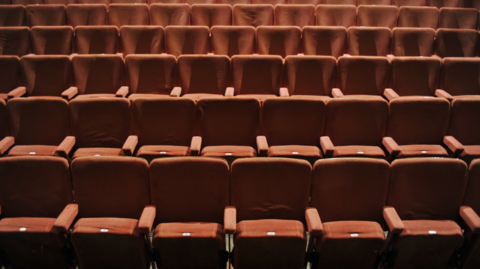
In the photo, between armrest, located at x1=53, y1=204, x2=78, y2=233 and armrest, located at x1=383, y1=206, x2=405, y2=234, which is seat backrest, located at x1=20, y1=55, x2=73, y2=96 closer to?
armrest, located at x1=53, y1=204, x2=78, y2=233

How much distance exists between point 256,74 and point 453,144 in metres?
0.31

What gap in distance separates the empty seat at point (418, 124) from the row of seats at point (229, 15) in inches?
13.4

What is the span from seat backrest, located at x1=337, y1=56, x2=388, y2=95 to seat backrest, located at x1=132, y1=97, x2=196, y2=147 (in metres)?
0.27

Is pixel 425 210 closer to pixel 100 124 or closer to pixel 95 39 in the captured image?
pixel 100 124

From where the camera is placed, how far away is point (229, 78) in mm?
641

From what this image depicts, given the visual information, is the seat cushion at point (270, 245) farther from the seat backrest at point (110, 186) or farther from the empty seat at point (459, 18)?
the empty seat at point (459, 18)

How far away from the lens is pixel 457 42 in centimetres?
74

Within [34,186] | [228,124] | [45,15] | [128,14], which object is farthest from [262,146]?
[45,15]

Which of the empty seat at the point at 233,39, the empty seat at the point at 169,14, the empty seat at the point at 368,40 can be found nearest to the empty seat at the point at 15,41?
the empty seat at the point at 169,14

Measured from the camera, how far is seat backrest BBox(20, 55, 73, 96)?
628 millimetres

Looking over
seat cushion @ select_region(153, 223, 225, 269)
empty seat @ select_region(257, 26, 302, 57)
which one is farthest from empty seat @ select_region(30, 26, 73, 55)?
seat cushion @ select_region(153, 223, 225, 269)

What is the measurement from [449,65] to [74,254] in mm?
636

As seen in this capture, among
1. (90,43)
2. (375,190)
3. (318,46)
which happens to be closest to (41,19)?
(90,43)

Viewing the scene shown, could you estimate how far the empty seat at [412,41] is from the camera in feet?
2.41
